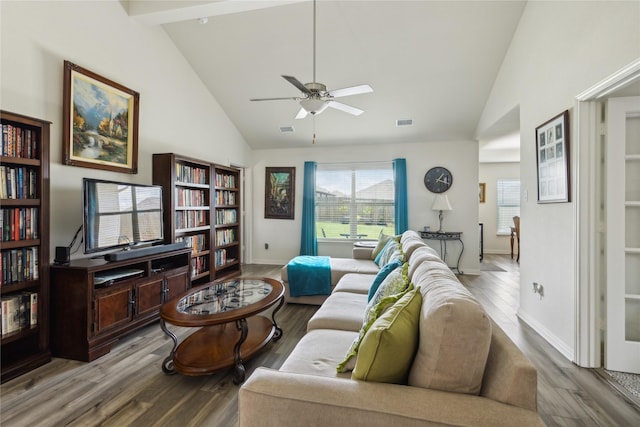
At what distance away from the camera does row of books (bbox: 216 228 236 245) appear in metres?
4.69

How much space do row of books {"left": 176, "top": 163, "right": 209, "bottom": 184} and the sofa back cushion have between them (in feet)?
11.7

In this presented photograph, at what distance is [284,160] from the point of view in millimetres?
6062

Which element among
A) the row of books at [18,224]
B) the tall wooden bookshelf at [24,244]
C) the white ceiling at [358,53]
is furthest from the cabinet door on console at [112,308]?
the white ceiling at [358,53]

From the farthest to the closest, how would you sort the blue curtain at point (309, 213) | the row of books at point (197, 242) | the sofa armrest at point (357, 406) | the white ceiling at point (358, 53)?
the blue curtain at point (309, 213) < the row of books at point (197, 242) < the white ceiling at point (358, 53) < the sofa armrest at point (357, 406)

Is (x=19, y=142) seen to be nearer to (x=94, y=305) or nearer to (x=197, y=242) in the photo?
(x=94, y=305)

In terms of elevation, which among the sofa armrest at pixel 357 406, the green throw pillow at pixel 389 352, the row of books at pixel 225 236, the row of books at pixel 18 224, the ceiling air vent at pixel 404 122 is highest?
the ceiling air vent at pixel 404 122

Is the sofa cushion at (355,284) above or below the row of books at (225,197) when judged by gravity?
below

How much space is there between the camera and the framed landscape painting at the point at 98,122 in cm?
267

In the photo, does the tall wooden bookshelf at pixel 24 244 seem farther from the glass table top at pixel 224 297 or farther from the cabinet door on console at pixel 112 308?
the glass table top at pixel 224 297

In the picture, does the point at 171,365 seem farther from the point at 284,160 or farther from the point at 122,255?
the point at 284,160

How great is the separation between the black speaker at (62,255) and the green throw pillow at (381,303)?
7.88 feet

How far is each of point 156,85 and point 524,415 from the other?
4423 millimetres

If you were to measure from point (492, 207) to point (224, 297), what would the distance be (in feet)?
23.8

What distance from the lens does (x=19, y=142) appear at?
84.2 inches
